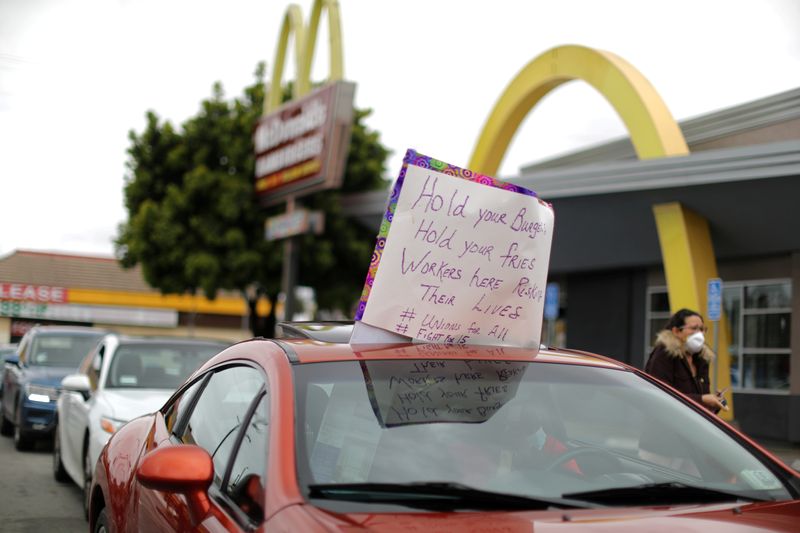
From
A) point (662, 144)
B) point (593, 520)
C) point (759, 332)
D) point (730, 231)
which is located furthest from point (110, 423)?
point (759, 332)

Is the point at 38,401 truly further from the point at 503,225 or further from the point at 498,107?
the point at 498,107

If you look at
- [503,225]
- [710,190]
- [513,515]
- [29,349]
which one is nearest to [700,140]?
[710,190]

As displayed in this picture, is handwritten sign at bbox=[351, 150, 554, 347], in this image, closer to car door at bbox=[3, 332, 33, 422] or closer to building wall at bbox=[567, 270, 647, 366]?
car door at bbox=[3, 332, 33, 422]

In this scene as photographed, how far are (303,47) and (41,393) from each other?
19.2 meters

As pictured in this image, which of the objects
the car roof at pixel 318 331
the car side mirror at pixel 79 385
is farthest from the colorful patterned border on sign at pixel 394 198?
the car side mirror at pixel 79 385

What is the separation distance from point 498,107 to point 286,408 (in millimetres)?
19378

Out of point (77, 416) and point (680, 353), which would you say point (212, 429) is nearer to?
point (680, 353)

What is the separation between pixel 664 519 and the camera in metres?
2.67

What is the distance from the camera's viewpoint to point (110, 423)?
26.2ft

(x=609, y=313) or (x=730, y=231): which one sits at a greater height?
(x=730, y=231)

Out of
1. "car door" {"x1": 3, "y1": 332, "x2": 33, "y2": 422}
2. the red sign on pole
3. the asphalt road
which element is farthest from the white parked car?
the red sign on pole

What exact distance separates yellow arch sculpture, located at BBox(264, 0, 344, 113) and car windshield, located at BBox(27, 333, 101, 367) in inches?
543

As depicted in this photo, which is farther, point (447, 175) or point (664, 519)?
point (447, 175)

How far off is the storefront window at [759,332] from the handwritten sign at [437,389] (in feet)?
48.4
